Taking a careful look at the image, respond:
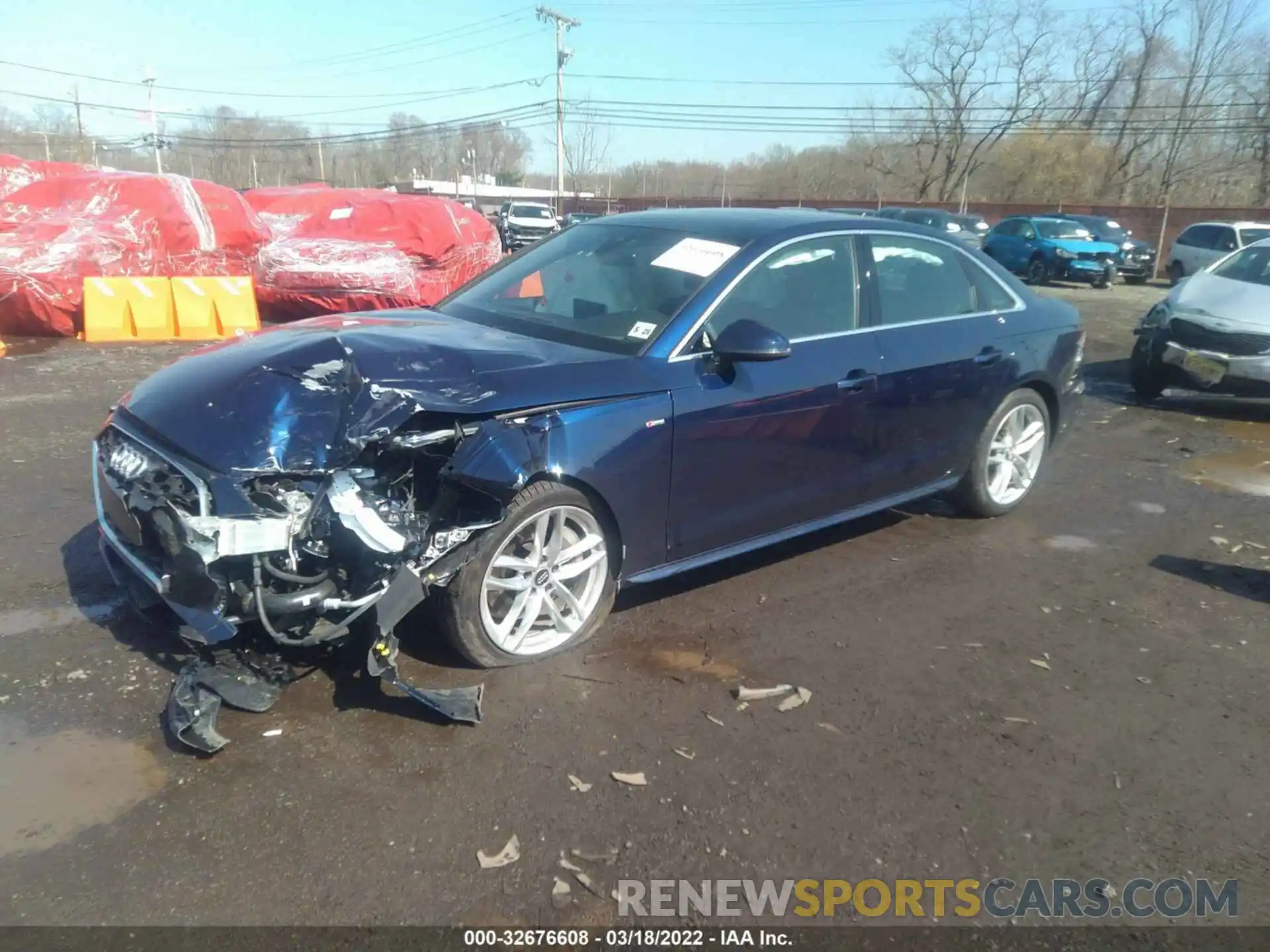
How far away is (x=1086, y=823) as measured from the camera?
2.87 meters

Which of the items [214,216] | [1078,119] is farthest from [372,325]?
[1078,119]

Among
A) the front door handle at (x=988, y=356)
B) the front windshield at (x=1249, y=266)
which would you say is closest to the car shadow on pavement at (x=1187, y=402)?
the front windshield at (x=1249, y=266)

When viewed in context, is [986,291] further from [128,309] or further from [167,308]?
[128,309]

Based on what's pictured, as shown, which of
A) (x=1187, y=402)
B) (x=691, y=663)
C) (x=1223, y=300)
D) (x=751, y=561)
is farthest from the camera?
(x=1187, y=402)

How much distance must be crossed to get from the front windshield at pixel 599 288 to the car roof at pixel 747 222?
79 millimetres

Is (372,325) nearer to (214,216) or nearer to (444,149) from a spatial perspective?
(214,216)

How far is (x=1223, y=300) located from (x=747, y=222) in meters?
6.38

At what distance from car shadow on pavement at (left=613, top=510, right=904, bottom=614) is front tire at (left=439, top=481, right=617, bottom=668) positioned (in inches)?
18.9

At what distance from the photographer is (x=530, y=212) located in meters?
31.3

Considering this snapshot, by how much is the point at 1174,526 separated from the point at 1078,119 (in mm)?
54094

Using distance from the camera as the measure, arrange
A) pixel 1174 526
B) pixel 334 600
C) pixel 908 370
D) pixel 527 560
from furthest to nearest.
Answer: pixel 1174 526 < pixel 908 370 < pixel 527 560 < pixel 334 600

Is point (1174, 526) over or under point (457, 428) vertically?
under

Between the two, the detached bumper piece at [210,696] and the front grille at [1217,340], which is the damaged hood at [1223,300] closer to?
the front grille at [1217,340]

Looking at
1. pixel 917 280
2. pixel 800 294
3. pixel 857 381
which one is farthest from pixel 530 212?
pixel 857 381
